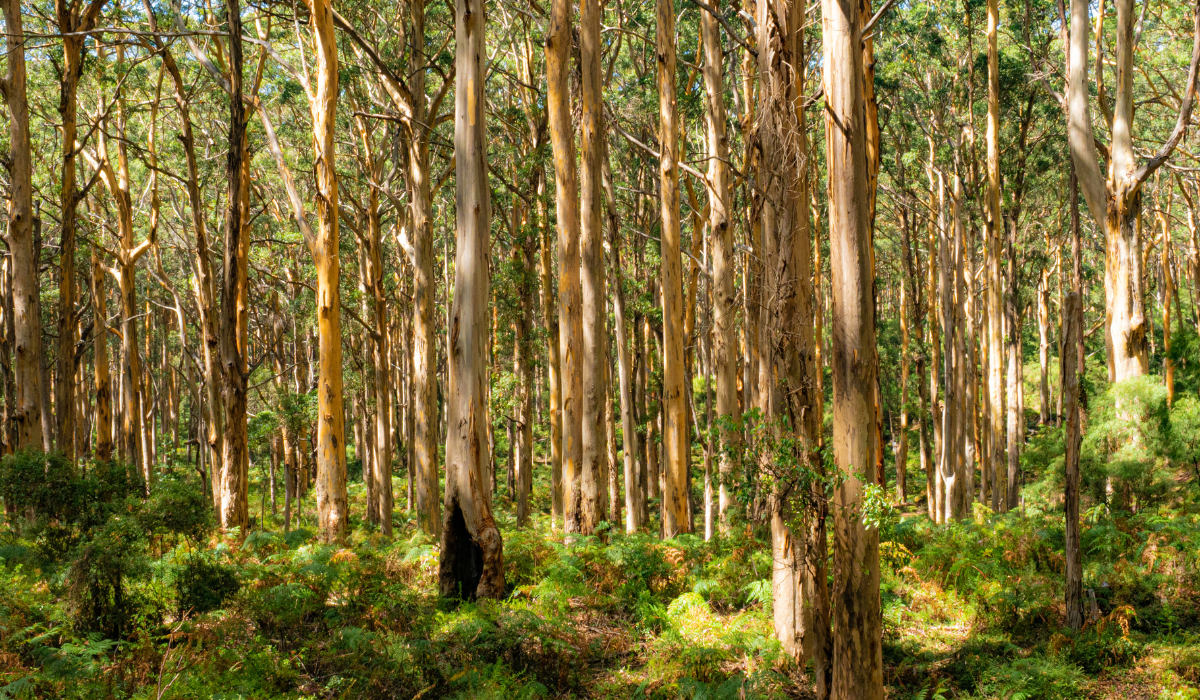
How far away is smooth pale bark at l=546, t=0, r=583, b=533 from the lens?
9797 millimetres

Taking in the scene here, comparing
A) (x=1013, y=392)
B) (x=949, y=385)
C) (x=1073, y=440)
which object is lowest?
(x=1013, y=392)

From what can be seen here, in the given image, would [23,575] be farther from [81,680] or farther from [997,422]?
[997,422]

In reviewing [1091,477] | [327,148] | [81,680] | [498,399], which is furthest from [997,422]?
[81,680]

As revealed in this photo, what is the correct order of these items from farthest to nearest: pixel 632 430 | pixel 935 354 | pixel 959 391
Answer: pixel 935 354
pixel 959 391
pixel 632 430

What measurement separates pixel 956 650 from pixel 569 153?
716cm

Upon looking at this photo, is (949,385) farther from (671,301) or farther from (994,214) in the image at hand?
(671,301)

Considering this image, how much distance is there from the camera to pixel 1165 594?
7.64 m

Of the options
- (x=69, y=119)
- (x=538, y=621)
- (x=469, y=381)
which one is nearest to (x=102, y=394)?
(x=69, y=119)

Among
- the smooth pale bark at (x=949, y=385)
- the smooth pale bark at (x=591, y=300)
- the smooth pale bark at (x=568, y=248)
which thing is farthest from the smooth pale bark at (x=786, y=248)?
the smooth pale bark at (x=949, y=385)

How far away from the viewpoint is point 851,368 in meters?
5.19

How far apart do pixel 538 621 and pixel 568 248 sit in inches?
194

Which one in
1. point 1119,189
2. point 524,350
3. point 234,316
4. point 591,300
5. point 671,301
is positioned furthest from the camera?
point 524,350

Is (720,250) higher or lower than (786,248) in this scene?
higher

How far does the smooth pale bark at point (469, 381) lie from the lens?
24.3 feet
